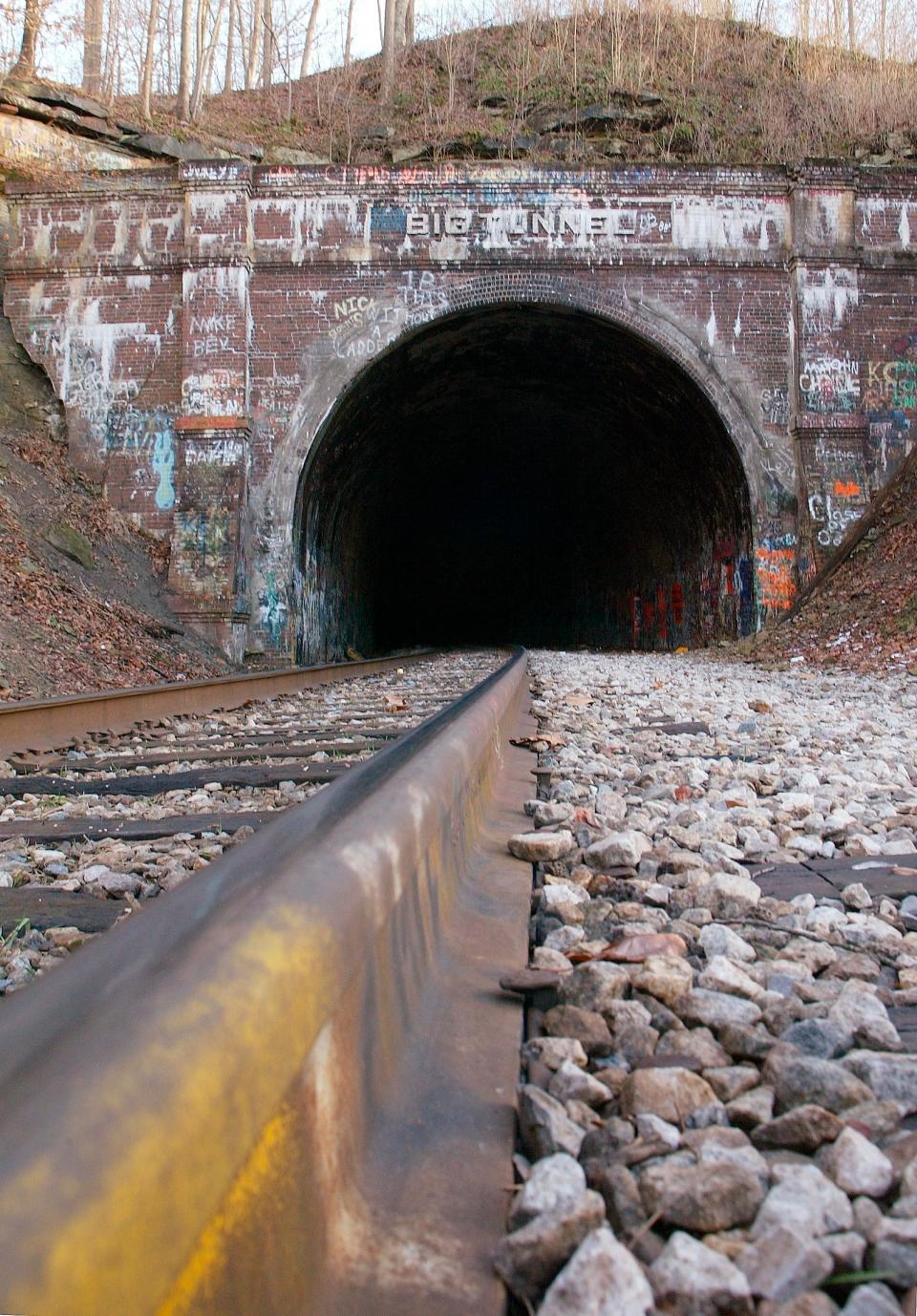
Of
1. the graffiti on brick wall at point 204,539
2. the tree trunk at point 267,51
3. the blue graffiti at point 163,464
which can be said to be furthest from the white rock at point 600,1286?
the tree trunk at point 267,51

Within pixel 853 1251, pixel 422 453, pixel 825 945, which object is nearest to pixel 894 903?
pixel 825 945

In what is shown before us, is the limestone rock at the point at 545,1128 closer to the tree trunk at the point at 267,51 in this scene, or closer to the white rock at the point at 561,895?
the white rock at the point at 561,895

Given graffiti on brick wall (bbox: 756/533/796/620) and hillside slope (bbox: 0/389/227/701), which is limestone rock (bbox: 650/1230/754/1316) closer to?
hillside slope (bbox: 0/389/227/701)

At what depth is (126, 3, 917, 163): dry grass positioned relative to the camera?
1762cm

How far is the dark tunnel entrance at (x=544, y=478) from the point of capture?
572 inches

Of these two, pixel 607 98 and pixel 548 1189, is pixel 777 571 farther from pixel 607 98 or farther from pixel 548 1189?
pixel 548 1189

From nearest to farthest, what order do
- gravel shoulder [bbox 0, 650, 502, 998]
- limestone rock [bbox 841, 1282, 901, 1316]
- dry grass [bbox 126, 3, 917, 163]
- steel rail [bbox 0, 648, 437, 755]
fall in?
1. limestone rock [bbox 841, 1282, 901, 1316]
2. gravel shoulder [bbox 0, 650, 502, 998]
3. steel rail [bbox 0, 648, 437, 755]
4. dry grass [bbox 126, 3, 917, 163]

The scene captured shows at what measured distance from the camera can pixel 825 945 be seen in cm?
165

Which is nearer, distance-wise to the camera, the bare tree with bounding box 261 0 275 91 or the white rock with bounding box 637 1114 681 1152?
the white rock with bounding box 637 1114 681 1152

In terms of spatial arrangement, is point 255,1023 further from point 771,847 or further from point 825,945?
point 771,847

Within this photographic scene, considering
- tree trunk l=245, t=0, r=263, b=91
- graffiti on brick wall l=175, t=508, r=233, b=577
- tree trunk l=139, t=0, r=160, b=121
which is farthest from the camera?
tree trunk l=245, t=0, r=263, b=91

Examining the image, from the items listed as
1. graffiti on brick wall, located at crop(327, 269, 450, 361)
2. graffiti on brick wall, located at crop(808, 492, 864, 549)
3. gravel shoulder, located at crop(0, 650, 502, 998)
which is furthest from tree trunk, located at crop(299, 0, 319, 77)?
gravel shoulder, located at crop(0, 650, 502, 998)

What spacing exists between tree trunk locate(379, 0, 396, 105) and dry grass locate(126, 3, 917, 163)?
0.30 meters

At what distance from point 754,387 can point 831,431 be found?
4.19 ft
